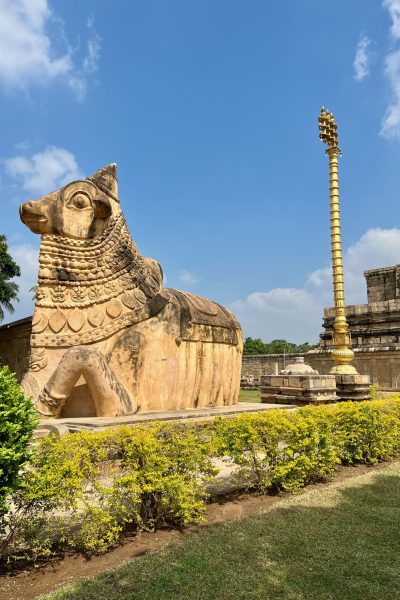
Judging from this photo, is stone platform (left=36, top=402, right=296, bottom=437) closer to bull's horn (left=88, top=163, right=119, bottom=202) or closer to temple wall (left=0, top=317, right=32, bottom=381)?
bull's horn (left=88, top=163, right=119, bottom=202)

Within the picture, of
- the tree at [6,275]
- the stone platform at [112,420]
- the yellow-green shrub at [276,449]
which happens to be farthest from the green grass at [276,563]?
the tree at [6,275]

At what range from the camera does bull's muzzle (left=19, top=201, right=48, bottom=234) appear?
18.3 ft

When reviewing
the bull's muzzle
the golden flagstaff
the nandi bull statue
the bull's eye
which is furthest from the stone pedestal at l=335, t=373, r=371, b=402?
the bull's muzzle

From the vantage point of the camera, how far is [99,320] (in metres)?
5.59

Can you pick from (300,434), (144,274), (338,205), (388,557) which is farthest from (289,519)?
(338,205)

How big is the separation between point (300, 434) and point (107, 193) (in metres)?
3.87

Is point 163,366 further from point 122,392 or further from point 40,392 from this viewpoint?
point 40,392

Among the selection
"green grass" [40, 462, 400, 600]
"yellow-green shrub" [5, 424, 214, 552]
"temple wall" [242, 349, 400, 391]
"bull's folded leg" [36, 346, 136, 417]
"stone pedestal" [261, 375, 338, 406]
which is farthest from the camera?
"temple wall" [242, 349, 400, 391]

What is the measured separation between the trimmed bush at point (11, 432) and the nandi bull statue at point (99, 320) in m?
2.29

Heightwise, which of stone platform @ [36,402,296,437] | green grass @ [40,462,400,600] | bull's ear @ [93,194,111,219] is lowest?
green grass @ [40,462,400,600]

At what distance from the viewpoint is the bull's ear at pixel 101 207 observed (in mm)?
5812

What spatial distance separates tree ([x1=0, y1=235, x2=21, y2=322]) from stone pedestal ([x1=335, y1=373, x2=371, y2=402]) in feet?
51.1

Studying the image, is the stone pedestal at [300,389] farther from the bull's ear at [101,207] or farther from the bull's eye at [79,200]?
the bull's eye at [79,200]

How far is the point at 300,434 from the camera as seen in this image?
16.0 ft
